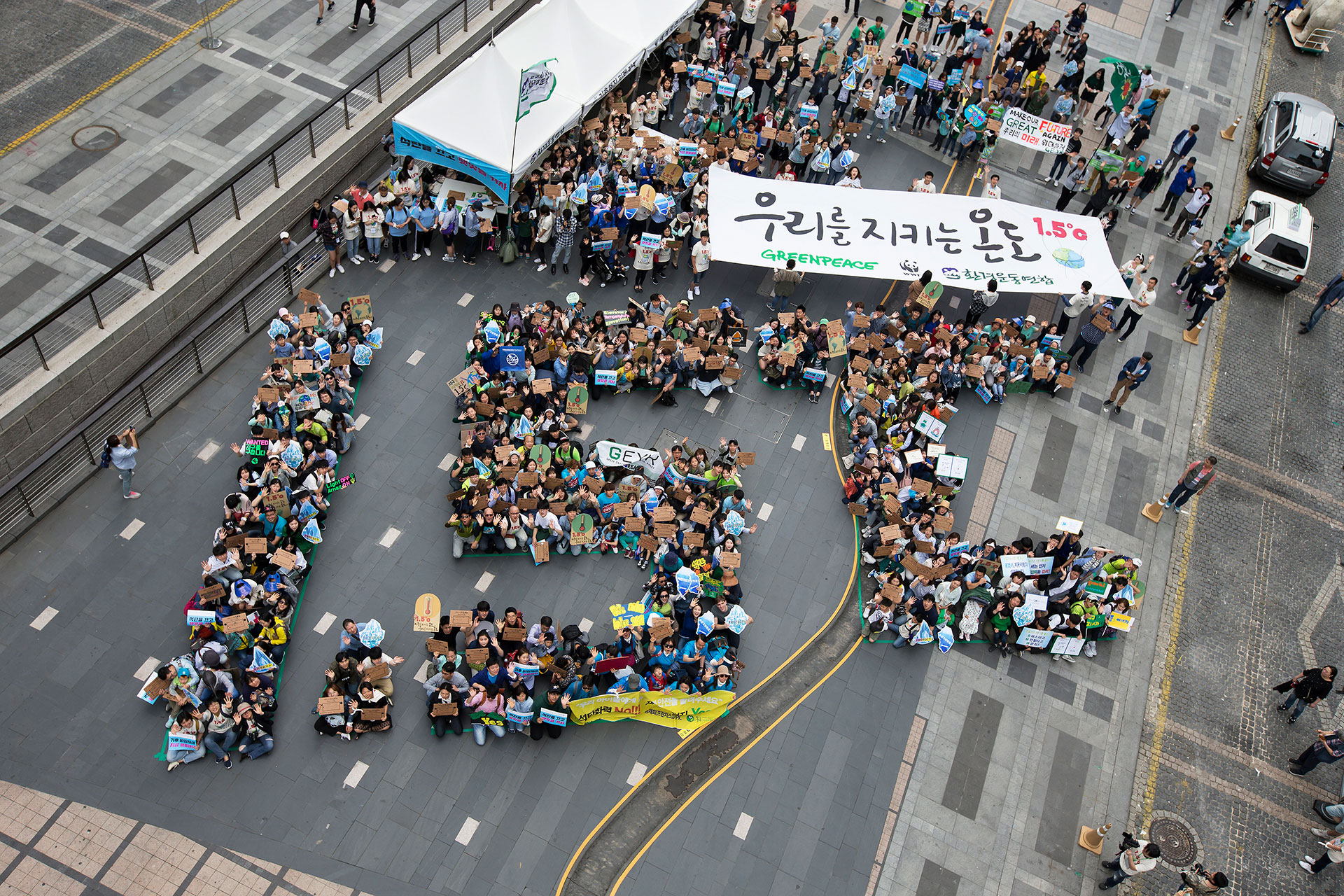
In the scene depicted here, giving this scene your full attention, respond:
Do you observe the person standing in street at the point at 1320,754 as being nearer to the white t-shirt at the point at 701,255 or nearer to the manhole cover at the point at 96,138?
the white t-shirt at the point at 701,255

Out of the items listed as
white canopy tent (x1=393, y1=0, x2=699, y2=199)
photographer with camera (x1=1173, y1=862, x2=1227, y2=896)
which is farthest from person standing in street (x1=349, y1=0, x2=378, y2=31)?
photographer with camera (x1=1173, y1=862, x2=1227, y2=896)

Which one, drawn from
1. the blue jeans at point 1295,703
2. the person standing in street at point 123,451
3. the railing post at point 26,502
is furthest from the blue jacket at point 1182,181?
the railing post at point 26,502

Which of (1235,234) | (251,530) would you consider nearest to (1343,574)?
(1235,234)

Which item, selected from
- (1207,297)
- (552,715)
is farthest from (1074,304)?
(552,715)

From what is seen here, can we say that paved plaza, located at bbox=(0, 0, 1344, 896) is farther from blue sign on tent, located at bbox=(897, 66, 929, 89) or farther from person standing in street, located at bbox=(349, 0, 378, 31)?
blue sign on tent, located at bbox=(897, 66, 929, 89)

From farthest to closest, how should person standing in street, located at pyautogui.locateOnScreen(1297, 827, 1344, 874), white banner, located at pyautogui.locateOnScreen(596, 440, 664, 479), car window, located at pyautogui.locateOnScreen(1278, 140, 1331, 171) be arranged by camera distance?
car window, located at pyautogui.locateOnScreen(1278, 140, 1331, 171)
white banner, located at pyautogui.locateOnScreen(596, 440, 664, 479)
person standing in street, located at pyautogui.locateOnScreen(1297, 827, 1344, 874)

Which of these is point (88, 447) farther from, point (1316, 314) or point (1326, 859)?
point (1316, 314)

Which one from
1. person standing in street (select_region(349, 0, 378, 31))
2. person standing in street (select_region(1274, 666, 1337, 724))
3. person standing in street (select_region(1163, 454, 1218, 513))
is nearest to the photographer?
person standing in street (select_region(1274, 666, 1337, 724))
